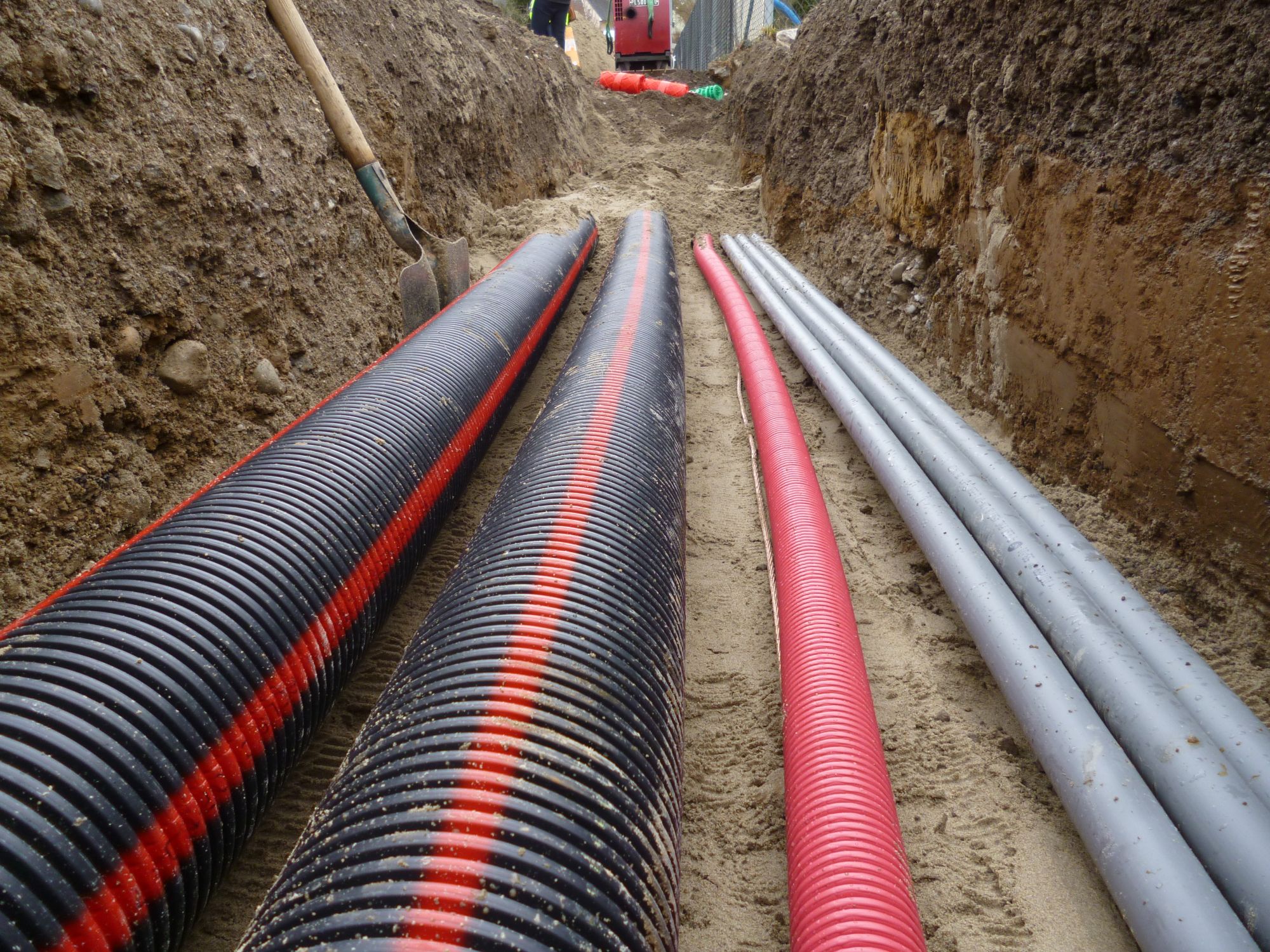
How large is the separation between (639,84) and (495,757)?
49.5ft

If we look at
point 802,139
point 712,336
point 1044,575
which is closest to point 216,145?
point 712,336

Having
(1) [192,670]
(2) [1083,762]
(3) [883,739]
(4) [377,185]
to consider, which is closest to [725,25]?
(4) [377,185]

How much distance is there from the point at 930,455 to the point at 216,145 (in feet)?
10.8

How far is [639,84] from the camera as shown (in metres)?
13.6

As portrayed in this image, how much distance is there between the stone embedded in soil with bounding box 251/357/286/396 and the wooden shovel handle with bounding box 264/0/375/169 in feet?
5.36

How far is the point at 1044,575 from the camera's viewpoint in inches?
76.0

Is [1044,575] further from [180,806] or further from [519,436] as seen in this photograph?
[519,436]

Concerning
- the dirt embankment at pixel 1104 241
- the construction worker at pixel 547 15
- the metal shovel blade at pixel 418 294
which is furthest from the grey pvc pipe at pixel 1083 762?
the construction worker at pixel 547 15

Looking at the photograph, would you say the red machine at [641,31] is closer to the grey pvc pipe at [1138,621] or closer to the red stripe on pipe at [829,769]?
the grey pvc pipe at [1138,621]

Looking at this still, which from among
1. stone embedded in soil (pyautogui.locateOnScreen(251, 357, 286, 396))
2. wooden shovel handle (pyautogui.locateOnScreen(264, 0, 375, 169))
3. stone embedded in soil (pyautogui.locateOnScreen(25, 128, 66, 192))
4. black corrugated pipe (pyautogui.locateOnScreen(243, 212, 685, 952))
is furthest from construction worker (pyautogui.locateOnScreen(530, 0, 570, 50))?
black corrugated pipe (pyautogui.locateOnScreen(243, 212, 685, 952))

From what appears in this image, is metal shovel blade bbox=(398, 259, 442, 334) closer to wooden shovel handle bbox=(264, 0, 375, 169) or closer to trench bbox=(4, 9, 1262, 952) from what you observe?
wooden shovel handle bbox=(264, 0, 375, 169)

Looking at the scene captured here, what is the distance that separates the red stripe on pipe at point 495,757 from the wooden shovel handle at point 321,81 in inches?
119

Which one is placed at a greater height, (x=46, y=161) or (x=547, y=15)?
(x=547, y=15)

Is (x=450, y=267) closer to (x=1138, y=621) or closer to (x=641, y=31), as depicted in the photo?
(x=1138, y=621)
